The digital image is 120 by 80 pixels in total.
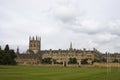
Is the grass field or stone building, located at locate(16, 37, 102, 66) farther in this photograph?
stone building, located at locate(16, 37, 102, 66)

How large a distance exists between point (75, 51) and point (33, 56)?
2949 cm

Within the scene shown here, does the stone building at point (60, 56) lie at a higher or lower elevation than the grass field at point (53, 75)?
higher

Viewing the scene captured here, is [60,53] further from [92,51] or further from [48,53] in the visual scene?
[92,51]

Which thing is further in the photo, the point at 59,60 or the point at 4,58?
the point at 59,60

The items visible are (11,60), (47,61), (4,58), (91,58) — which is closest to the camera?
(4,58)

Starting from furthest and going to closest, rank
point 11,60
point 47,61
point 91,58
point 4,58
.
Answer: point 91,58 < point 47,61 < point 11,60 < point 4,58

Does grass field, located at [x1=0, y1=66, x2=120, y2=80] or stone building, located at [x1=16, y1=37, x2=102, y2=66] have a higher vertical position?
stone building, located at [x1=16, y1=37, x2=102, y2=66]

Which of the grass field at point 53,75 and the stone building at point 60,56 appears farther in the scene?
the stone building at point 60,56

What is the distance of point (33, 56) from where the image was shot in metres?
190

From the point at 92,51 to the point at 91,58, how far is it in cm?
572

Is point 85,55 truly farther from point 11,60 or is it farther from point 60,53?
point 11,60

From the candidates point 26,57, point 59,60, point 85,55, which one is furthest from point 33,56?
point 85,55

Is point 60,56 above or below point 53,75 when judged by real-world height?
above

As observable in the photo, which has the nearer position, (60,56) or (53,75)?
(53,75)
